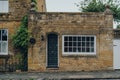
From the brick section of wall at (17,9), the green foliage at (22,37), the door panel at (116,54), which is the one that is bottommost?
the door panel at (116,54)

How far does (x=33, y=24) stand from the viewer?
82.7 ft

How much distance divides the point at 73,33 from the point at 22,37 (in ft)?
11.9

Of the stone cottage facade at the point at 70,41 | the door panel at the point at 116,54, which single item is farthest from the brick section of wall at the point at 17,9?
the door panel at the point at 116,54

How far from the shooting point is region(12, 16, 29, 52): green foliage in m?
25.5

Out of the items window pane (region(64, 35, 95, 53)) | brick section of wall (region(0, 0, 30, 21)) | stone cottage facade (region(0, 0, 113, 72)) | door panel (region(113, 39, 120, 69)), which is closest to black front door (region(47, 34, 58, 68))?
stone cottage facade (region(0, 0, 113, 72))

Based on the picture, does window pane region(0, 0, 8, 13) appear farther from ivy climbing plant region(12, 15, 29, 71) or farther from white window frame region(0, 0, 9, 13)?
ivy climbing plant region(12, 15, 29, 71)

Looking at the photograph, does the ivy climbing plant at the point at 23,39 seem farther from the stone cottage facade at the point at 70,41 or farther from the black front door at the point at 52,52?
the black front door at the point at 52,52

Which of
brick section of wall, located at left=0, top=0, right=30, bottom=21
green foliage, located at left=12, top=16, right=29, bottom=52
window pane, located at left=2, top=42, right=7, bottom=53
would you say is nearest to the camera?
green foliage, located at left=12, top=16, right=29, bottom=52

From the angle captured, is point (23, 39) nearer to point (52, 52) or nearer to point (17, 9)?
point (52, 52)

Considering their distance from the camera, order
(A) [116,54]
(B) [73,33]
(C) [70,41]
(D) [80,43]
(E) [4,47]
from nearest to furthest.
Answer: (B) [73,33]
(C) [70,41]
(D) [80,43]
(E) [4,47]
(A) [116,54]

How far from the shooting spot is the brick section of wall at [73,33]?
2506cm

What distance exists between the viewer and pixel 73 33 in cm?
2528

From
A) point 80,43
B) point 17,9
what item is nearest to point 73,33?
point 80,43

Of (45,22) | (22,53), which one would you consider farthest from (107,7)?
(22,53)
